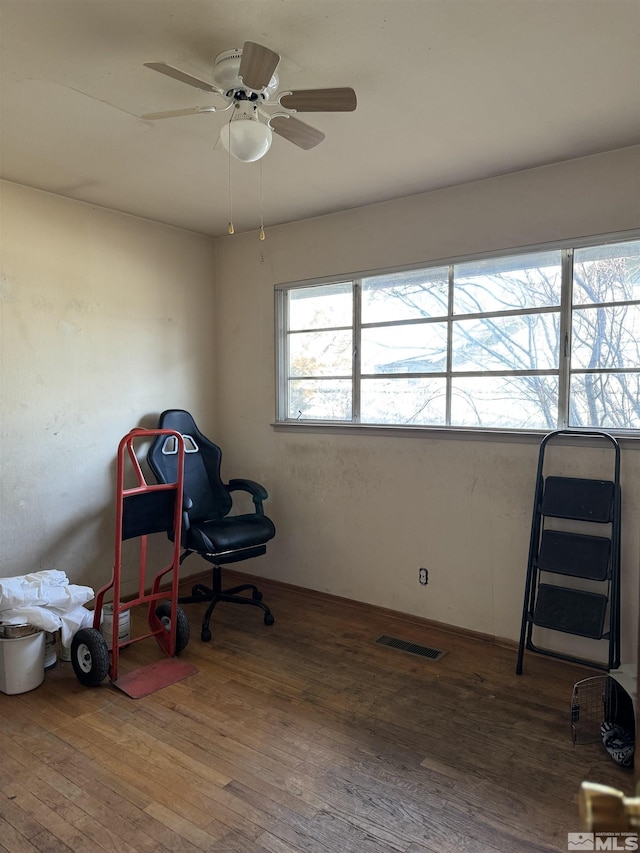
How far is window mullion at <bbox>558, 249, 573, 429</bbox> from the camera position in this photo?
2.93m

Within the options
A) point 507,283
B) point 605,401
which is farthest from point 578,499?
point 507,283

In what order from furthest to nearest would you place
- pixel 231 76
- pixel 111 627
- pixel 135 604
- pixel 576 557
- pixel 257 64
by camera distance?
pixel 111 627
pixel 135 604
pixel 576 557
pixel 231 76
pixel 257 64

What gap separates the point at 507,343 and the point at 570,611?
4.77 ft

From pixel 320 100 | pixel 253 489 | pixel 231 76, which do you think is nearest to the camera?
pixel 320 100

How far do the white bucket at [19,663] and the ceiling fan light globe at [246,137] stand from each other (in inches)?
94.4

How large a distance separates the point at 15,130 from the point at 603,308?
9.65 feet

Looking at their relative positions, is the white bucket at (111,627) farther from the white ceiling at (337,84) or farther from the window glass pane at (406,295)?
the white ceiling at (337,84)

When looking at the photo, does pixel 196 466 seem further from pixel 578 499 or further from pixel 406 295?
pixel 578 499

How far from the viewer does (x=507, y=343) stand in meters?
3.14

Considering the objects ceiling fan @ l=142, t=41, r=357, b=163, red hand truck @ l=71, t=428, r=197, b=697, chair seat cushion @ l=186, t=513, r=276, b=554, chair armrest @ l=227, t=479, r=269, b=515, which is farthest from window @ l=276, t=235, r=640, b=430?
ceiling fan @ l=142, t=41, r=357, b=163

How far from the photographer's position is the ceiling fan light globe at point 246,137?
1.91 meters

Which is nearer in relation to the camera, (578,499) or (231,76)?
(231,76)

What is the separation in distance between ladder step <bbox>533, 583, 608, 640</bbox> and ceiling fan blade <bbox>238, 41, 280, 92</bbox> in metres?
2.58

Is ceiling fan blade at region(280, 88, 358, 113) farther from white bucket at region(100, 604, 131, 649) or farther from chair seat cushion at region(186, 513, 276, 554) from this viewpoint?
white bucket at region(100, 604, 131, 649)
